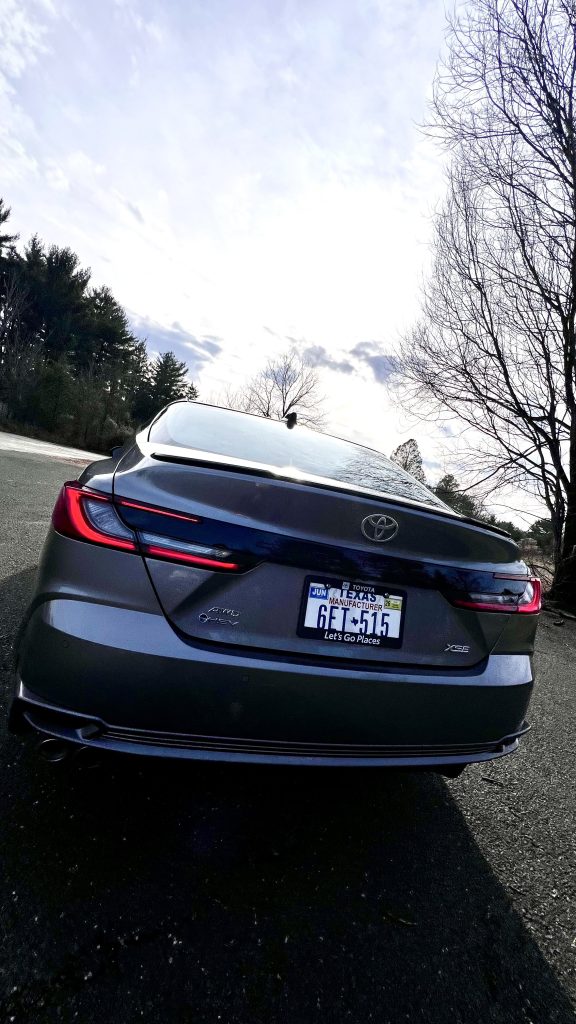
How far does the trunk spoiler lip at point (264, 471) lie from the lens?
145 cm

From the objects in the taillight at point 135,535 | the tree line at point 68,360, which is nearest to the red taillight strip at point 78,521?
the taillight at point 135,535

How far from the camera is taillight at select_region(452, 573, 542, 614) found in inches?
61.2

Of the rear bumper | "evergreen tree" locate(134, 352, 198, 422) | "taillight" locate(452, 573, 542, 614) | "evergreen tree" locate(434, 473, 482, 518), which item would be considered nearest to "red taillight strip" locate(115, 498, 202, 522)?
the rear bumper

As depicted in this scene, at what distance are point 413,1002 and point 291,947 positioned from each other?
12.9 inches

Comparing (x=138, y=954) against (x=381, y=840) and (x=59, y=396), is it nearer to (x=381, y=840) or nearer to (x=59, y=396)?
(x=381, y=840)

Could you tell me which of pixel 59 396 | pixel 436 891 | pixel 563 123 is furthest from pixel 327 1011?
pixel 59 396

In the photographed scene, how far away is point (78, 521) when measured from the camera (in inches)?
54.6

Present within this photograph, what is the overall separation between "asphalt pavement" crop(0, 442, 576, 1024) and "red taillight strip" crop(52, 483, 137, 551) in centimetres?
72

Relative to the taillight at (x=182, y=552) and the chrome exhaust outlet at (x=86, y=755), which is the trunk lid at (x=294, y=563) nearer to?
the taillight at (x=182, y=552)

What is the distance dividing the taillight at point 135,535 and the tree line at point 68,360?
27360mm

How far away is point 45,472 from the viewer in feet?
33.1

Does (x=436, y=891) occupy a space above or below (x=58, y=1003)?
above

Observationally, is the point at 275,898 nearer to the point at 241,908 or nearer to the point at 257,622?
the point at 241,908

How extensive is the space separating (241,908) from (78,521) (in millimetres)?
1212
